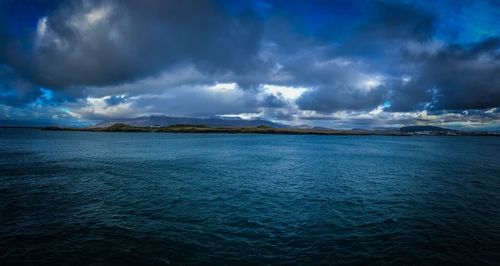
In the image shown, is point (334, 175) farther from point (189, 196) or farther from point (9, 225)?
point (9, 225)

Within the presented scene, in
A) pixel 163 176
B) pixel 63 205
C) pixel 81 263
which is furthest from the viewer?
pixel 163 176

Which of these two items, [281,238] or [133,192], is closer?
[281,238]

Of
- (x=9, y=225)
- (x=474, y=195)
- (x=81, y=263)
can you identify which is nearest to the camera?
(x=81, y=263)

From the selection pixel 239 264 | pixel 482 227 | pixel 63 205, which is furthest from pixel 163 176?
pixel 482 227

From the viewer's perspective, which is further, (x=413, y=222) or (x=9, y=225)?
(x=413, y=222)

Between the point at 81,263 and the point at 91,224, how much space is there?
712 centimetres

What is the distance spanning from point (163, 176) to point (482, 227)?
136 ft

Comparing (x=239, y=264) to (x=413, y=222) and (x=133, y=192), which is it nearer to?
(x=413, y=222)

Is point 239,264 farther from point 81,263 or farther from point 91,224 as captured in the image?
point 91,224

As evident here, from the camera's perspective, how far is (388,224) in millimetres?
24484

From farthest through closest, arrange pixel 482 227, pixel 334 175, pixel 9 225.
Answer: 1. pixel 334 175
2. pixel 482 227
3. pixel 9 225

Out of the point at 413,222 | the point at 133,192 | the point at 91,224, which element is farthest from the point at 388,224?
the point at 133,192

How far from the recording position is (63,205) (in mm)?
28422

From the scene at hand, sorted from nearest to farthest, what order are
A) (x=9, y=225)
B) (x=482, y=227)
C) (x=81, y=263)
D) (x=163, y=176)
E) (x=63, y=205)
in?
(x=81, y=263) → (x=9, y=225) → (x=482, y=227) → (x=63, y=205) → (x=163, y=176)
